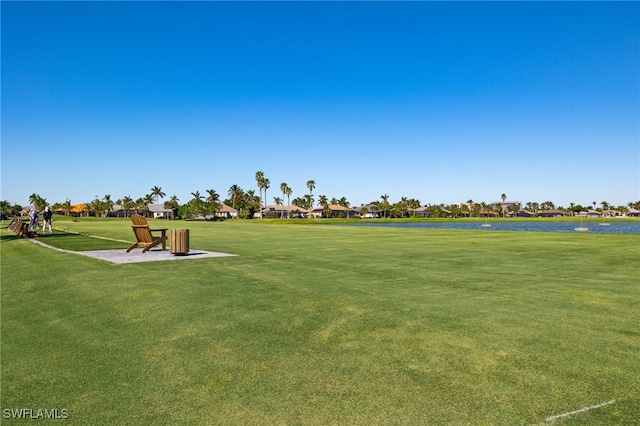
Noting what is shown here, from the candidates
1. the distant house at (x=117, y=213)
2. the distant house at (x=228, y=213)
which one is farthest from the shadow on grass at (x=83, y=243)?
the distant house at (x=117, y=213)

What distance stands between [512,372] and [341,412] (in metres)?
2.07

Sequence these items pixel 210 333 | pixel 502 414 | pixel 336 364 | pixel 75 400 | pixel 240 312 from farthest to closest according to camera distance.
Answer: pixel 240 312, pixel 210 333, pixel 336 364, pixel 75 400, pixel 502 414

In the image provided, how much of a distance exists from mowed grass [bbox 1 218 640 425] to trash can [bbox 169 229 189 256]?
382 centimetres

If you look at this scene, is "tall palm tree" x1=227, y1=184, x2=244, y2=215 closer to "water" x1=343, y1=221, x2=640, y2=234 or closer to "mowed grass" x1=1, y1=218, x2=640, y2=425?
"water" x1=343, y1=221, x2=640, y2=234

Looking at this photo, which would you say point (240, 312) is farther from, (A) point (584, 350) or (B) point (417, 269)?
(B) point (417, 269)

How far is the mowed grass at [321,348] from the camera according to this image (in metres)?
4.15

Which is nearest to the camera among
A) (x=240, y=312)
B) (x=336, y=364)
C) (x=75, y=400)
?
(x=75, y=400)

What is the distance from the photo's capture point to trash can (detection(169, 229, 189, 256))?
14812 millimetres

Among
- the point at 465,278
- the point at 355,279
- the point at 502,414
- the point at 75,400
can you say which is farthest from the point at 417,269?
the point at 75,400

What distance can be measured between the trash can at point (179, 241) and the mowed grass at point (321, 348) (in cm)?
382

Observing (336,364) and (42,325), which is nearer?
(336,364)

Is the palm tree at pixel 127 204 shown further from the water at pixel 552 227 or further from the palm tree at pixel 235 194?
the water at pixel 552 227

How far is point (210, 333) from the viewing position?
6.38 m

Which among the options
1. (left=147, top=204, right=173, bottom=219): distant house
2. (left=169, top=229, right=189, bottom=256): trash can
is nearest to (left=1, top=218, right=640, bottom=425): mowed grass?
(left=169, top=229, right=189, bottom=256): trash can
